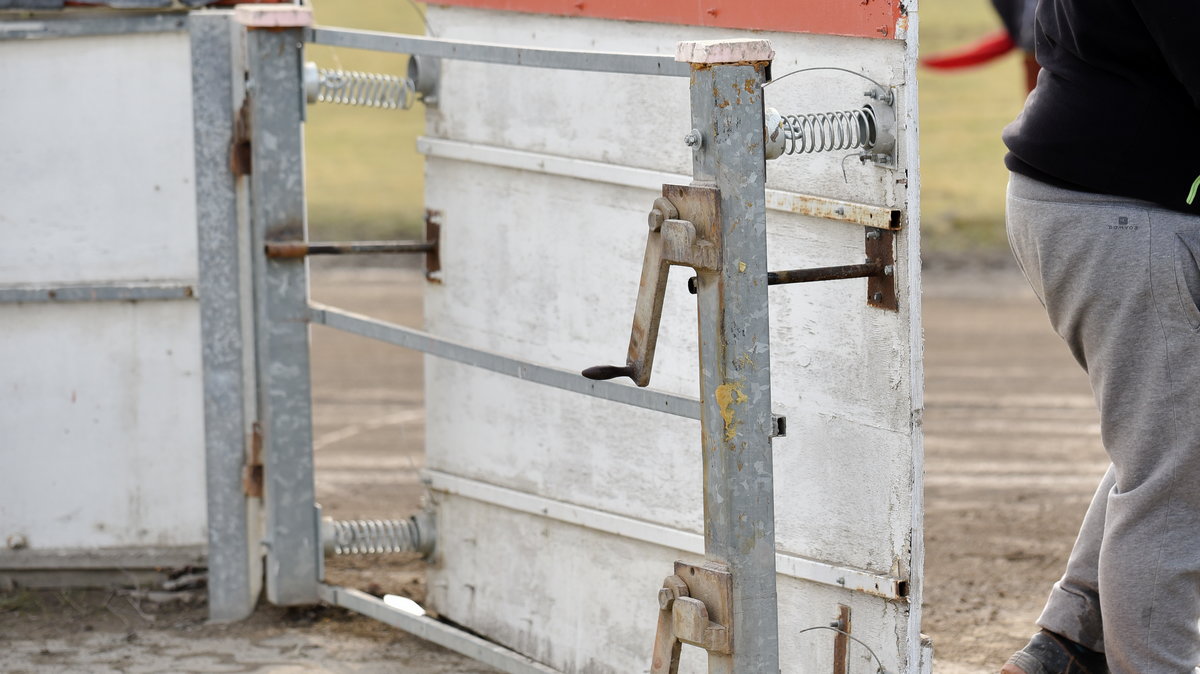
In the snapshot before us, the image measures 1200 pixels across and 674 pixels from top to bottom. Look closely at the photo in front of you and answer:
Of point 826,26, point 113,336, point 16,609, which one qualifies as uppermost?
point 826,26

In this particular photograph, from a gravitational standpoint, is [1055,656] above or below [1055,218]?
below

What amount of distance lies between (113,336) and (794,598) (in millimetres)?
2083

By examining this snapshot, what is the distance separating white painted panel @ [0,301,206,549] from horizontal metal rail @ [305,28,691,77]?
102 cm

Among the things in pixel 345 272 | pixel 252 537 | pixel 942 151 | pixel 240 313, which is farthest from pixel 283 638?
pixel 942 151

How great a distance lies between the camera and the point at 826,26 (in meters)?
2.77

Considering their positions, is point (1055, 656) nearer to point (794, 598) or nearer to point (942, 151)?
point (794, 598)

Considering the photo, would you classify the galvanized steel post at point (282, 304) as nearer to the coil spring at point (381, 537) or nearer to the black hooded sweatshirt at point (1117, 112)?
the coil spring at point (381, 537)

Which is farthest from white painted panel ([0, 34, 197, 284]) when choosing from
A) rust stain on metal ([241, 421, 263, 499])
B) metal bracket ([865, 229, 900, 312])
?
metal bracket ([865, 229, 900, 312])

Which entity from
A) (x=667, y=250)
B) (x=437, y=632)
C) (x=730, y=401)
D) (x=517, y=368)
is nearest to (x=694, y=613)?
(x=730, y=401)

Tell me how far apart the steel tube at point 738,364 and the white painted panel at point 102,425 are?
2.06 m

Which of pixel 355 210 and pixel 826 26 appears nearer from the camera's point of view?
pixel 826 26

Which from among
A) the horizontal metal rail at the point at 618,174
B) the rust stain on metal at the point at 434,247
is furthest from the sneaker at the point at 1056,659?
the rust stain on metal at the point at 434,247

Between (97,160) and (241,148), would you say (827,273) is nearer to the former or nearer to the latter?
(241,148)

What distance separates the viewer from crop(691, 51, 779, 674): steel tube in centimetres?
244
